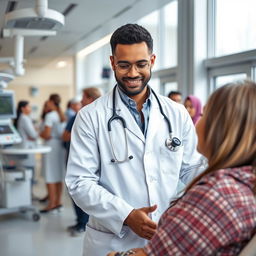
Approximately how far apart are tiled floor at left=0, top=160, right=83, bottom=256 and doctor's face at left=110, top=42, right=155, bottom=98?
2202mm

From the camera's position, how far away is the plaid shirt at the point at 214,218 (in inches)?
30.5

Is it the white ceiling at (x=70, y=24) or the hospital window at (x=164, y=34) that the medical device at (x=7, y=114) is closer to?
the white ceiling at (x=70, y=24)

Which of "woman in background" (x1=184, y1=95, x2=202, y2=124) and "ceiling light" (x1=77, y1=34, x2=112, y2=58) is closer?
"woman in background" (x1=184, y1=95, x2=202, y2=124)

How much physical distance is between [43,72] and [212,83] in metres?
8.42

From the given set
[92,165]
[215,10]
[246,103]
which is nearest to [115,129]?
[92,165]

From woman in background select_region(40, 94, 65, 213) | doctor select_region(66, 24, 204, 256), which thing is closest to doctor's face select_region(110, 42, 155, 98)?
doctor select_region(66, 24, 204, 256)

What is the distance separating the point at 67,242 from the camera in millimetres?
3357

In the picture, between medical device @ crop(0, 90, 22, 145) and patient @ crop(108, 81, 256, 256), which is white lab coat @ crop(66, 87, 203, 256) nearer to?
patient @ crop(108, 81, 256, 256)

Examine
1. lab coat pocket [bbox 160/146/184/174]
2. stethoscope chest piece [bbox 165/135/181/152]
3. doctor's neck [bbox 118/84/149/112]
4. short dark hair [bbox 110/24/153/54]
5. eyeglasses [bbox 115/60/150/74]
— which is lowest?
lab coat pocket [bbox 160/146/184/174]

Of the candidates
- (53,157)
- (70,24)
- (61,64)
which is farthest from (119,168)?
(61,64)

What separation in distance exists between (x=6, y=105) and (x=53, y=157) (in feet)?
2.73

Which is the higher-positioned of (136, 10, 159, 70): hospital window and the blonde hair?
(136, 10, 159, 70): hospital window

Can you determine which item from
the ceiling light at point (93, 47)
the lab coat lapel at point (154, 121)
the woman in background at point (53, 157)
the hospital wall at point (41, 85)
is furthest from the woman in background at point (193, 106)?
the hospital wall at point (41, 85)

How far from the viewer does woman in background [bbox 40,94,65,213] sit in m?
4.24
